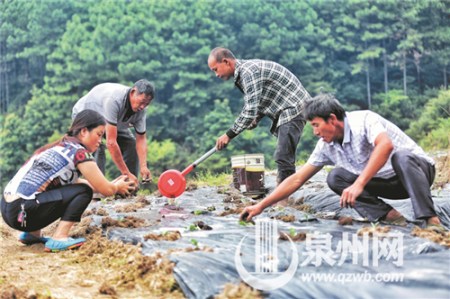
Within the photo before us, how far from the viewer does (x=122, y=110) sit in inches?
224

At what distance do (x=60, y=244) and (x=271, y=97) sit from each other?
7.46 feet

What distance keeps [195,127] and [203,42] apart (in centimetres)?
468

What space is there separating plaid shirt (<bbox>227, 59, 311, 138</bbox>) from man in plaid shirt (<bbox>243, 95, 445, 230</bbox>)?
145cm

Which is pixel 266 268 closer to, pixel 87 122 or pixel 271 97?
pixel 87 122

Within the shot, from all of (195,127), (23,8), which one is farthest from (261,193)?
(23,8)

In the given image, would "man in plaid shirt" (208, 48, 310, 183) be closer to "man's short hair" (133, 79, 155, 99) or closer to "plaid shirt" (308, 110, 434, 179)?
"man's short hair" (133, 79, 155, 99)

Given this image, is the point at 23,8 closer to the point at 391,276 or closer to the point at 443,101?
the point at 443,101

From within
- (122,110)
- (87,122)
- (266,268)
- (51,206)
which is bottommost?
(266,268)

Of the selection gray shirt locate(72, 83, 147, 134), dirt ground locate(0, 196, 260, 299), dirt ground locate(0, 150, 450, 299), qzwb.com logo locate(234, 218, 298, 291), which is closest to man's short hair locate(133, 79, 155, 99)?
gray shirt locate(72, 83, 147, 134)

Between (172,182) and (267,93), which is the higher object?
(267,93)

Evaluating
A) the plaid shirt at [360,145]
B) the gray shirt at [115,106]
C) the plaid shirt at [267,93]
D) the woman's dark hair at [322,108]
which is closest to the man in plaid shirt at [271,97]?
the plaid shirt at [267,93]

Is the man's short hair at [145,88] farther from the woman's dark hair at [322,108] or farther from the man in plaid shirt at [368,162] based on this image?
the woman's dark hair at [322,108]

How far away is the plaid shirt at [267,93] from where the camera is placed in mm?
5191

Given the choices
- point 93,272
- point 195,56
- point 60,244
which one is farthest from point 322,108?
point 195,56
